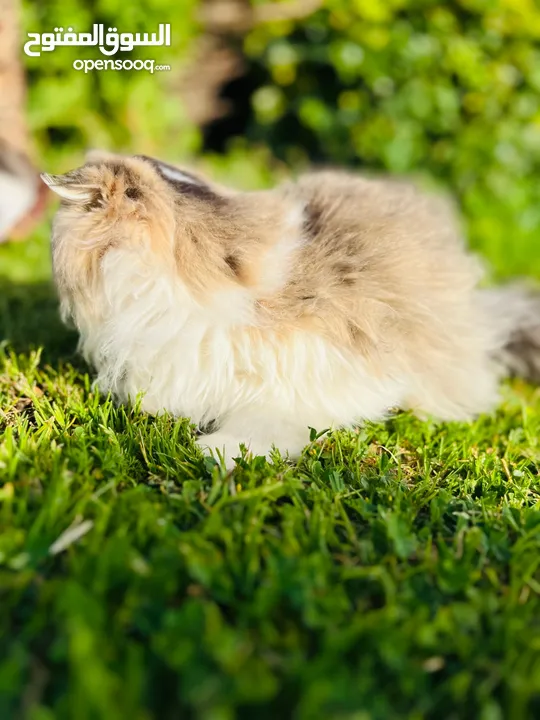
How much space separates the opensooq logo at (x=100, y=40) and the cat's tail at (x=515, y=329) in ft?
10.9

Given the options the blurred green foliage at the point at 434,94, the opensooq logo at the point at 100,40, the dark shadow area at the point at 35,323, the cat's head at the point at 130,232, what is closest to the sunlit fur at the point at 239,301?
the cat's head at the point at 130,232

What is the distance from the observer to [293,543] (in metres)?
1.72

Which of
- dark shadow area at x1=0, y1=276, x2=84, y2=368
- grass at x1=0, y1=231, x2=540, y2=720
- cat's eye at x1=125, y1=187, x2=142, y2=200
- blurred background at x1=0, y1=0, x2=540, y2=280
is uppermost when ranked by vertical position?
blurred background at x1=0, y1=0, x2=540, y2=280

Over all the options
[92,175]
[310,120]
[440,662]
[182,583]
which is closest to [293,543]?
[182,583]

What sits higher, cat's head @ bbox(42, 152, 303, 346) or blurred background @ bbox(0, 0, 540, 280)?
blurred background @ bbox(0, 0, 540, 280)

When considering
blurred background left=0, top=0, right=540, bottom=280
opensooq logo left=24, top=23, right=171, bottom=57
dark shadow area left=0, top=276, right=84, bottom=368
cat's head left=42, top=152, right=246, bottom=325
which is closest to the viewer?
cat's head left=42, top=152, right=246, bottom=325

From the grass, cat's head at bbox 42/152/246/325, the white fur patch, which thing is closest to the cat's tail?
the grass

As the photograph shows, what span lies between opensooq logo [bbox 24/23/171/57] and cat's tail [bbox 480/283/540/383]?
333cm

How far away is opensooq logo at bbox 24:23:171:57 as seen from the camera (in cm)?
468

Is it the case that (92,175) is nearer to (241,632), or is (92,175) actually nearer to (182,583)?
(182,583)

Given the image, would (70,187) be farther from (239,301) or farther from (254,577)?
(254,577)

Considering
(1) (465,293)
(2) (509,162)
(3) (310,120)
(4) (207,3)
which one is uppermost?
(4) (207,3)

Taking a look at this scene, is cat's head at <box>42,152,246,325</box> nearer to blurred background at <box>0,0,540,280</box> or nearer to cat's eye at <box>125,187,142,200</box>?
cat's eye at <box>125,187,142,200</box>

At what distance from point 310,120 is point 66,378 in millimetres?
3554
